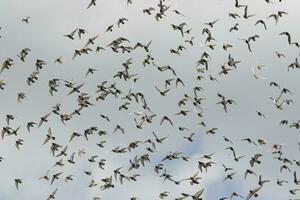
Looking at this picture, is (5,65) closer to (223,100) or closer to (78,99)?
(78,99)

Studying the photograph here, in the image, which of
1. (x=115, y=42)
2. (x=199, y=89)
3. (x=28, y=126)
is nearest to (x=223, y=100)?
(x=199, y=89)

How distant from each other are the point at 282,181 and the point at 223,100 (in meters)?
15.0

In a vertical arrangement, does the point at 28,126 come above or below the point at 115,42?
below

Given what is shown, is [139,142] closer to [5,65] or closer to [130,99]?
[130,99]

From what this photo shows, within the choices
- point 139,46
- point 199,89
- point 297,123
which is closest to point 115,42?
point 139,46

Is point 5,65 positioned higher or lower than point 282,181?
higher

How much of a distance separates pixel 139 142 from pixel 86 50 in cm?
1430

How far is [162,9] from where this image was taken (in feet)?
297

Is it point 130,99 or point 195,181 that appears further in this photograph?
point 130,99

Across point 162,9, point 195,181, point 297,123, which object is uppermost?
point 162,9

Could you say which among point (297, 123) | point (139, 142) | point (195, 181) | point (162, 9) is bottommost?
point (195, 181)

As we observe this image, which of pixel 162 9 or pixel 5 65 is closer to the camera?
pixel 162 9

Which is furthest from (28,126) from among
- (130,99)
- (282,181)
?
(282,181)

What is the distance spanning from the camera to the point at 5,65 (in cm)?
9638
